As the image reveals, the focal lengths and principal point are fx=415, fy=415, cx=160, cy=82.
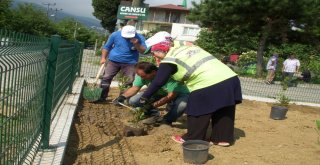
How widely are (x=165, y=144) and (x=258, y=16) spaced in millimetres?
16958

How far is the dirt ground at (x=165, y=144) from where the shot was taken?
4.23m

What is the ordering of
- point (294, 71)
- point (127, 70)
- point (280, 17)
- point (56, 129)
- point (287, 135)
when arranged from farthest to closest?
point (280, 17) < point (294, 71) < point (127, 70) < point (287, 135) < point (56, 129)

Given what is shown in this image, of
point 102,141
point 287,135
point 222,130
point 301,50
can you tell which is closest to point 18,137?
point 102,141

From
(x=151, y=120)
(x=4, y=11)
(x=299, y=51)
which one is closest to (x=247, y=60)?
(x=299, y=51)

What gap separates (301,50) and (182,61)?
87.8ft

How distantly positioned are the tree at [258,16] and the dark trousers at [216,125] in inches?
599

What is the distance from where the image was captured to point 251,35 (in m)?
23.2

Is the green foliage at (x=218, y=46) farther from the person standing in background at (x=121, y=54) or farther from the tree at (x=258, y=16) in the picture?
the person standing in background at (x=121, y=54)

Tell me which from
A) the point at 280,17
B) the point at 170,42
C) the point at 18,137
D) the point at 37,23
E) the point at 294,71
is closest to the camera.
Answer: the point at 18,137

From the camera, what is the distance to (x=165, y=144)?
15.8 feet

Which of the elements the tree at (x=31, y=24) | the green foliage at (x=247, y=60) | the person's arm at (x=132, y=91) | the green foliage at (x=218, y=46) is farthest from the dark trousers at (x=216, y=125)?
the tree at (x=31, y=24)

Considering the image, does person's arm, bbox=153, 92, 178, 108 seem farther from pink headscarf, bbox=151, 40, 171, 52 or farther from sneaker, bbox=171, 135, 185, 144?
pink headscarf, bbox=151, 40, 171, 52

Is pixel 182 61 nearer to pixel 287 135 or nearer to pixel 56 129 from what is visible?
pixel 56 129

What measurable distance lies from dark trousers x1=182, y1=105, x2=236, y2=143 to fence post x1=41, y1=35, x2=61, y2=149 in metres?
1.62
